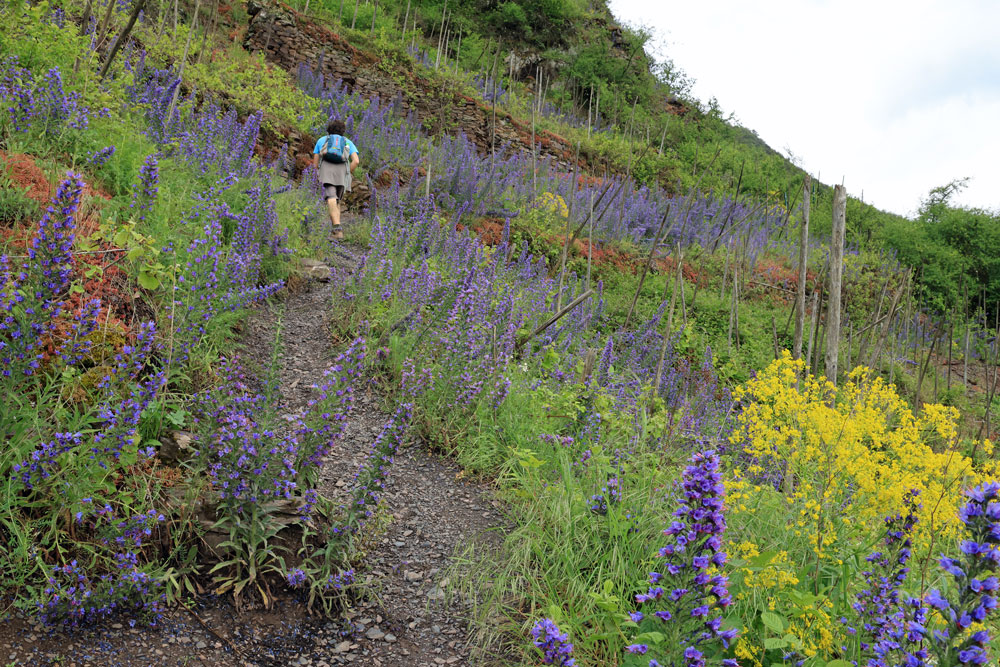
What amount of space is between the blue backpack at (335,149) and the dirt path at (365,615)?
16.8ft

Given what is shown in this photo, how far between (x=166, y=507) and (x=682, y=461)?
10.2 ft

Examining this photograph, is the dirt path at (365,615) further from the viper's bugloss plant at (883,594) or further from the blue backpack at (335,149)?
the blue backpack at (335,149)

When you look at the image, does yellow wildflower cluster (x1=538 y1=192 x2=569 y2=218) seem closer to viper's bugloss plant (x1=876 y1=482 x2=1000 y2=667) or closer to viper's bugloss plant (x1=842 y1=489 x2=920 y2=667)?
viper's bugloss plant (x1=842 y1=489 x2=920 y2=667)

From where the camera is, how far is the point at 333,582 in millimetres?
2523

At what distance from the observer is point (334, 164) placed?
8922 millimetres

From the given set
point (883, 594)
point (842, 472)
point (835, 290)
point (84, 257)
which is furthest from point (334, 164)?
point (883, 594)

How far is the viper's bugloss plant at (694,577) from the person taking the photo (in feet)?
5.66

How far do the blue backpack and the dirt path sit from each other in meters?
5.13

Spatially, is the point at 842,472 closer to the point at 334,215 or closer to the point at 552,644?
the point at 552,644

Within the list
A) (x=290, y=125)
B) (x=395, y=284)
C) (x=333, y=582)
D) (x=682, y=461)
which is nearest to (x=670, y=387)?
(x=682, y=461)

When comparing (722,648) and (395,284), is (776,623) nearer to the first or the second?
(722,648)

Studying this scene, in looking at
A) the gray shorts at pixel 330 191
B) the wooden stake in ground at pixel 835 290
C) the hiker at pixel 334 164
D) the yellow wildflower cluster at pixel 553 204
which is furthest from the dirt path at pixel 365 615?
the yellow wildflower cluster at pixel 553 204

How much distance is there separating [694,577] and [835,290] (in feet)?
11.6

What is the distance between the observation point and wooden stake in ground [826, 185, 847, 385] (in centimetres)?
431
